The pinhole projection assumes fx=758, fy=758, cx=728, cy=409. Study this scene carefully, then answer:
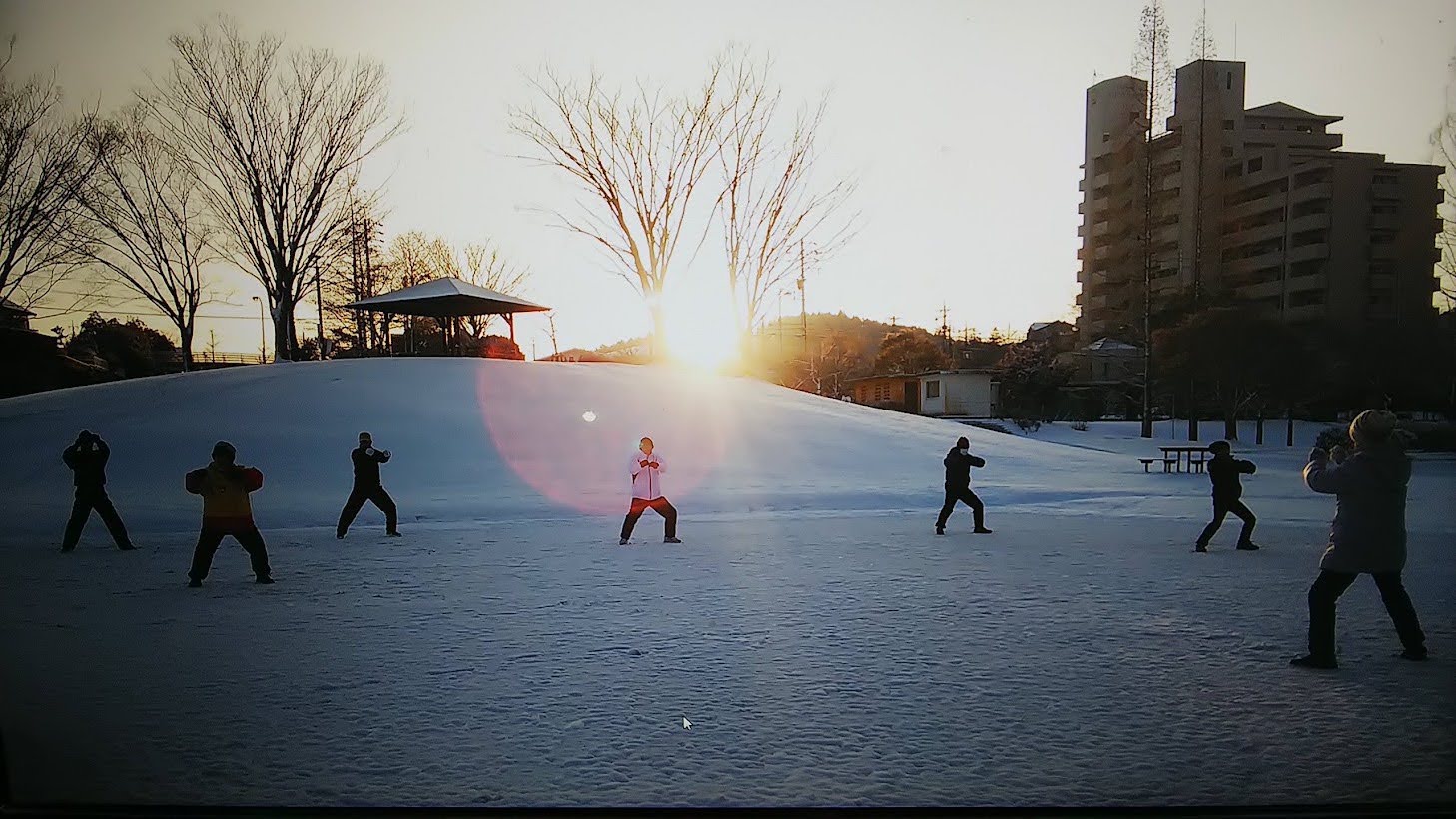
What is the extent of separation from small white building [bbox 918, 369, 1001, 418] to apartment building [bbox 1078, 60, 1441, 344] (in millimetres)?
7440

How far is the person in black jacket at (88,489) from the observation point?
27.8ft

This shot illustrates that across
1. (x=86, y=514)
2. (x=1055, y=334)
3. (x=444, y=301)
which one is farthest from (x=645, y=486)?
(x=1055, y=334)

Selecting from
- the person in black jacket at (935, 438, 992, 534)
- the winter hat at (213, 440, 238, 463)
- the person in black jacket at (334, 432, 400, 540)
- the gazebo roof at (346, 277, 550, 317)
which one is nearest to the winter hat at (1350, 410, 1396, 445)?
the person in black jacket at (935, 438, 992, 534)

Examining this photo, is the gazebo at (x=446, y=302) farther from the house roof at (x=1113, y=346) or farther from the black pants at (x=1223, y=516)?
A: the house roof at (x=1113, y=346)

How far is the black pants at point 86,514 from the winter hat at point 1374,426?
37.5 ft

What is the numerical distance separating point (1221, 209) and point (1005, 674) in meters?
22.9

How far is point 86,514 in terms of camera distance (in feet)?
28.6

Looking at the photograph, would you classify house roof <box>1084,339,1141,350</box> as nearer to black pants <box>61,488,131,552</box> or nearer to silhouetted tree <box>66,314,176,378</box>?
black pants <box>61,488,131,552</box>

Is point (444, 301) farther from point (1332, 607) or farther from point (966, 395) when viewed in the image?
point (966, 395)

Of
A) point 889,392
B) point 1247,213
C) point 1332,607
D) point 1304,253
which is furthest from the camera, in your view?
point 889,392

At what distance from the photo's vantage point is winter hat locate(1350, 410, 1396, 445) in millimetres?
4023

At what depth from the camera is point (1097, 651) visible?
4613 millimetres

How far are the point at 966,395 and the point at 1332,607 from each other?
30.8m

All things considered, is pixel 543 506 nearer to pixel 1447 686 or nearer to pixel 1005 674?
pixel 1005 674
